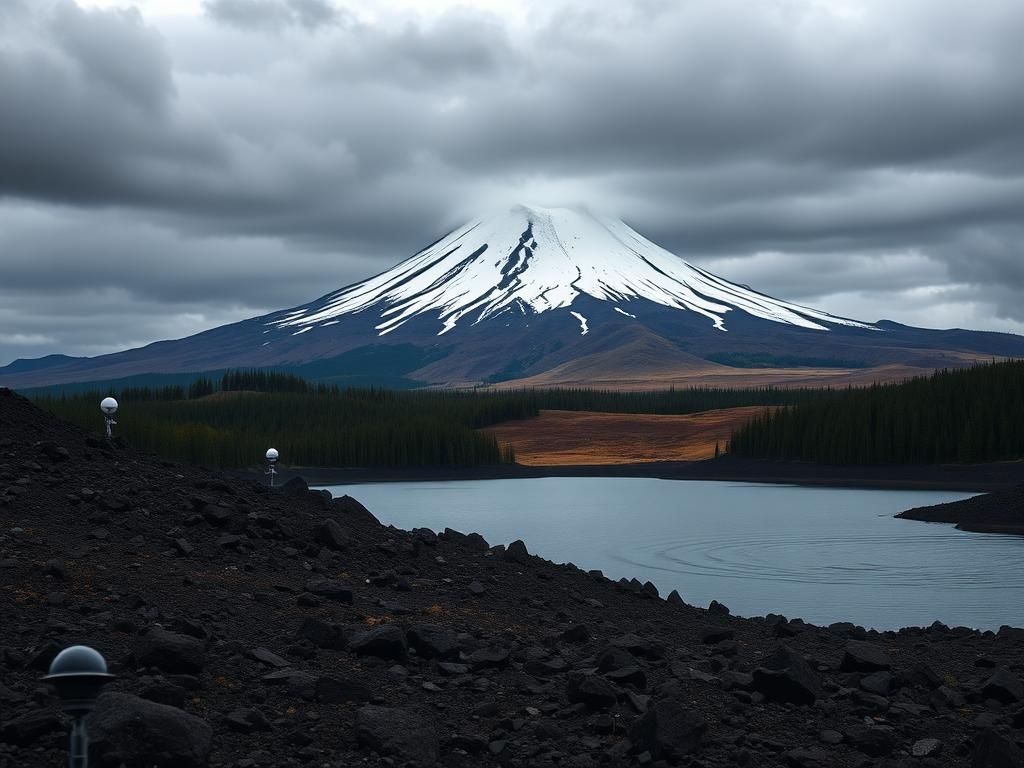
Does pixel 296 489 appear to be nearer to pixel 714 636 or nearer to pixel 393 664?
pixel 714 636

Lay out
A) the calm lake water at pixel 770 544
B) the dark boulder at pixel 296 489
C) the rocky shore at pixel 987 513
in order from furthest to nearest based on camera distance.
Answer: the rocky shore at pixel 987 513 < the calm lake water at pixel 770 544 < the dark boulder at pixel 296 489

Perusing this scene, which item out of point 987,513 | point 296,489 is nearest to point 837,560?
point 987,513

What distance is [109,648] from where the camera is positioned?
12.2 metres

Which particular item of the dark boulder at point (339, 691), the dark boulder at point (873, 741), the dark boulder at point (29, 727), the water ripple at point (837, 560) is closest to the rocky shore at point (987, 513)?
the water ripple at point (837, 560)

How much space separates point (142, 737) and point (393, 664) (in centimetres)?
384

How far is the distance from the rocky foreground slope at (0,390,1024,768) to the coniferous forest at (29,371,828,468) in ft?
196

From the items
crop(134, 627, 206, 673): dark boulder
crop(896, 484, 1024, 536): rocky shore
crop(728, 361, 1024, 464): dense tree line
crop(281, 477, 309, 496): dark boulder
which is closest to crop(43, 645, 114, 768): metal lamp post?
crop(134, 627, 206, 673): dark boulder

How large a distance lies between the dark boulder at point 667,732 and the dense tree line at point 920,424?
74.4 m

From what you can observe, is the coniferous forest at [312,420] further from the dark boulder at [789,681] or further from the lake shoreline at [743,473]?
the dark boulder at [789,681]

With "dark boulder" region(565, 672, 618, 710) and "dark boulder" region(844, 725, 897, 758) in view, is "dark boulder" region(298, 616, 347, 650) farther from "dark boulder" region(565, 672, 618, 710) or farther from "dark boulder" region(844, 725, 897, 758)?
"dark boulder" region(844, 725, 897, 758)

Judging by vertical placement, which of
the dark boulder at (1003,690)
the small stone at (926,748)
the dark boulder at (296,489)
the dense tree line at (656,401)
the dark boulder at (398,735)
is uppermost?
the dense tree line at (656,401)

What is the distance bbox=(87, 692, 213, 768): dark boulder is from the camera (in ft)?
31.2

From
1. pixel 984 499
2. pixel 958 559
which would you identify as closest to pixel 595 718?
pixel 958 559

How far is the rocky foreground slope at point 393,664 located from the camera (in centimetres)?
1059
